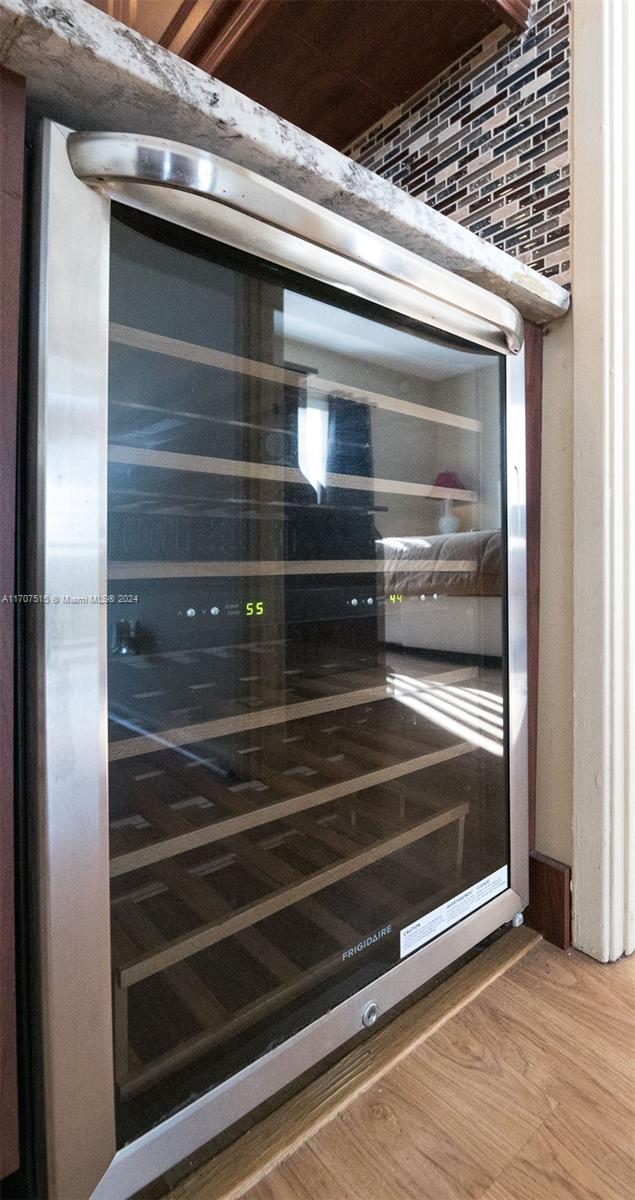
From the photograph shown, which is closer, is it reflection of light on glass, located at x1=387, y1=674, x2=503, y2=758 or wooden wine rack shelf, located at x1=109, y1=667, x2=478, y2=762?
wooden wine rack shelf, located at x1=109, y1=667, x2=478, y2=762

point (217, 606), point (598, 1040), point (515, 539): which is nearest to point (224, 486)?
point (217, 606)

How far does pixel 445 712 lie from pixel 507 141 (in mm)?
872

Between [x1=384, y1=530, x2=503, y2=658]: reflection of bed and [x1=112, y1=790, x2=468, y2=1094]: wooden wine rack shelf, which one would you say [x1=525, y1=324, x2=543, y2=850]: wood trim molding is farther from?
[x1=112, y1=790, x2=468, y2=1094]: wooden wine rack shelf

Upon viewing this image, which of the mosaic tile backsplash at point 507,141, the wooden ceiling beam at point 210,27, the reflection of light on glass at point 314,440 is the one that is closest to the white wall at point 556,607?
the mosaic tile backsplash at point 507,141

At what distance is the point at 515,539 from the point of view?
0.81m

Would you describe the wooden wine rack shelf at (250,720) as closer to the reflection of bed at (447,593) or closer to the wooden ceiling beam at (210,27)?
the reflection of bed at (447,593)

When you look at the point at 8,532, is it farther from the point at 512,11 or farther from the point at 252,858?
the point at 512,11

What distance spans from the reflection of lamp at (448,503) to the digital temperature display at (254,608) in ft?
1.01

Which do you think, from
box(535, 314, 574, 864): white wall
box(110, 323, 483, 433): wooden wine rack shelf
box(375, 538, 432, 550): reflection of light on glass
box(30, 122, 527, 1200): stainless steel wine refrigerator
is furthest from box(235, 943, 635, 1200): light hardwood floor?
box(110, 323, 483, 433): wooden wine rack shelf

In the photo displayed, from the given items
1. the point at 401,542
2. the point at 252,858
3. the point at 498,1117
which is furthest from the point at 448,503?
the point at 498,1117

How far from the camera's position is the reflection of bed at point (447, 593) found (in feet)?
2.33

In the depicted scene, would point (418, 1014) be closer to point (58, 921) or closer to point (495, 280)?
point (58, 921)

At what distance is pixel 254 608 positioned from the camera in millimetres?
570

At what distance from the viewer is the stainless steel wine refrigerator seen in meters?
0.42
